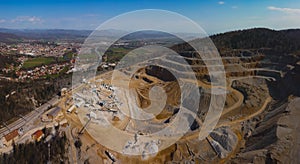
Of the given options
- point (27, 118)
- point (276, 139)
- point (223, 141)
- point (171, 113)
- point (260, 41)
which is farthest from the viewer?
point (260, 41)

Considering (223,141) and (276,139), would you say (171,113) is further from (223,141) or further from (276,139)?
(276,139)

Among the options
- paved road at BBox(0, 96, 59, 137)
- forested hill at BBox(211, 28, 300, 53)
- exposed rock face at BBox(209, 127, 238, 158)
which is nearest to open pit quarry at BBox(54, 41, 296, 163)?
exposed rock face at BBox(209, 127, 238, 158)

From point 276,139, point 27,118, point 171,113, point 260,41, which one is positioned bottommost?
point 171,113

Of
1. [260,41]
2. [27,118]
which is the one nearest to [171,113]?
[27,118]

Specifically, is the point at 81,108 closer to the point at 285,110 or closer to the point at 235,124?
the point at 235,124

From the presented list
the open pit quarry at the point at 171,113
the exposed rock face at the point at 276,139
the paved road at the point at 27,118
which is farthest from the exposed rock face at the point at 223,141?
the paved road at the point at 27,118

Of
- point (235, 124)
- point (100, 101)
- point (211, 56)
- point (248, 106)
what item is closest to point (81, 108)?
point (100, 101)
